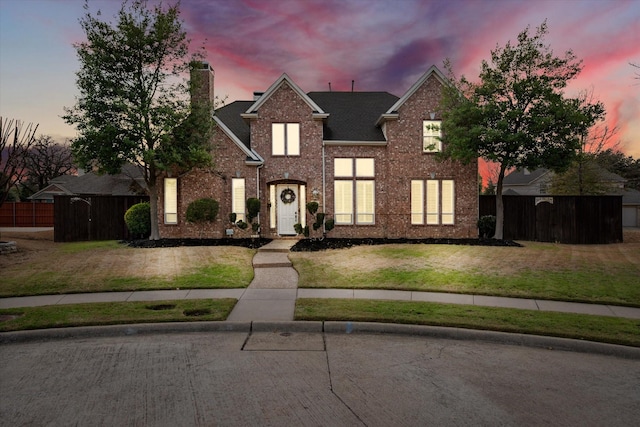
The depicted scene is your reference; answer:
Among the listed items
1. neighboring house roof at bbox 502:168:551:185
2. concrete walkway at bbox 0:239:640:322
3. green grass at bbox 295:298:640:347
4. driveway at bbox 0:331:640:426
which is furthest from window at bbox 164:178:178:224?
neighboring house roof at bbox 502:168:551:185

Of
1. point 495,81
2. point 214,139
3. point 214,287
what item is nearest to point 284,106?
point 214,139

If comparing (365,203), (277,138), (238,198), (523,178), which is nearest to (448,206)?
(365,203)

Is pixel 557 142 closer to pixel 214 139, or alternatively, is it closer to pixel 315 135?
pixel 315 135

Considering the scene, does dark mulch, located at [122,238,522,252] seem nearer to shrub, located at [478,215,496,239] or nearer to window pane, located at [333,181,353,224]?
shrub, located at [478,215,496,239]

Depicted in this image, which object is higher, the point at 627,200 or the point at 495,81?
the point at 495,81

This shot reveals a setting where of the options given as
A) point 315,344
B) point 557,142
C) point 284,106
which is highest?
point 284,106

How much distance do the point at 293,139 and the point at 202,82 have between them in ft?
17.3

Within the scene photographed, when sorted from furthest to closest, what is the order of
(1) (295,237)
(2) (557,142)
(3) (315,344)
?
(1) (295,237), (2) (557,142), (3) (315,344)

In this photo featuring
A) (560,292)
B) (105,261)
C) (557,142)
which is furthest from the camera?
(557,142)

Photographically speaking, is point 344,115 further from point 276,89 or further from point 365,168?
point 276,89

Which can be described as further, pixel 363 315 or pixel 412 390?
pixel 363 315

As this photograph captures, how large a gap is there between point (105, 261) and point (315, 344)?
10.7 metres

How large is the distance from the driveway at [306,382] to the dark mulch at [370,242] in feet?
36.5

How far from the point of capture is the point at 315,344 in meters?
7.24
